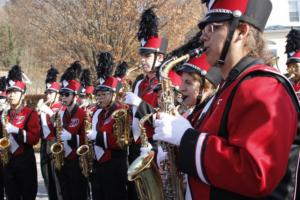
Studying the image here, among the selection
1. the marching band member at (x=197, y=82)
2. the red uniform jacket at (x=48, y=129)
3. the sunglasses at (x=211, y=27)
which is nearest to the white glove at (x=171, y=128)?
the sunglasses at (x=211, y=27)

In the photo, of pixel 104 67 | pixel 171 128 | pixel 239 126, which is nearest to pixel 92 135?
pixel 104 67

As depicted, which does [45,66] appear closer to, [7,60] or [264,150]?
[7,60]

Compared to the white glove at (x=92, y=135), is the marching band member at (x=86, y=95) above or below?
above

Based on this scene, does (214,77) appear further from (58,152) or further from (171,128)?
(58,152)

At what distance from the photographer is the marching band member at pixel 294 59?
280 inches

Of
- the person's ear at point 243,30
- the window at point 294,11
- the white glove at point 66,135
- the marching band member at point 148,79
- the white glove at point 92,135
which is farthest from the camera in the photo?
the window at point 294,11

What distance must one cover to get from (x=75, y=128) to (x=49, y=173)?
1.44 metres

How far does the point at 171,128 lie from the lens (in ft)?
7.78

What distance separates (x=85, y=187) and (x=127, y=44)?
11906 millimetres

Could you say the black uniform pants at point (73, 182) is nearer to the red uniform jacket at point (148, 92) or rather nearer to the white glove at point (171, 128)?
the red uniform jacket at point (148, 92)

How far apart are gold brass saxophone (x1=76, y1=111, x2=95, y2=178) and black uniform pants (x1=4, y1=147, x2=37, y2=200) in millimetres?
849

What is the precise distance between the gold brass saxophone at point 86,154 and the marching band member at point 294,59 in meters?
3.07

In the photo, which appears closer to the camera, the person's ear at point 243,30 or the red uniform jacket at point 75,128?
the person's ear at point 243,30

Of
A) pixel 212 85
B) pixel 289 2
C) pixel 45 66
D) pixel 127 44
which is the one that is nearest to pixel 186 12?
pixel 127 44
